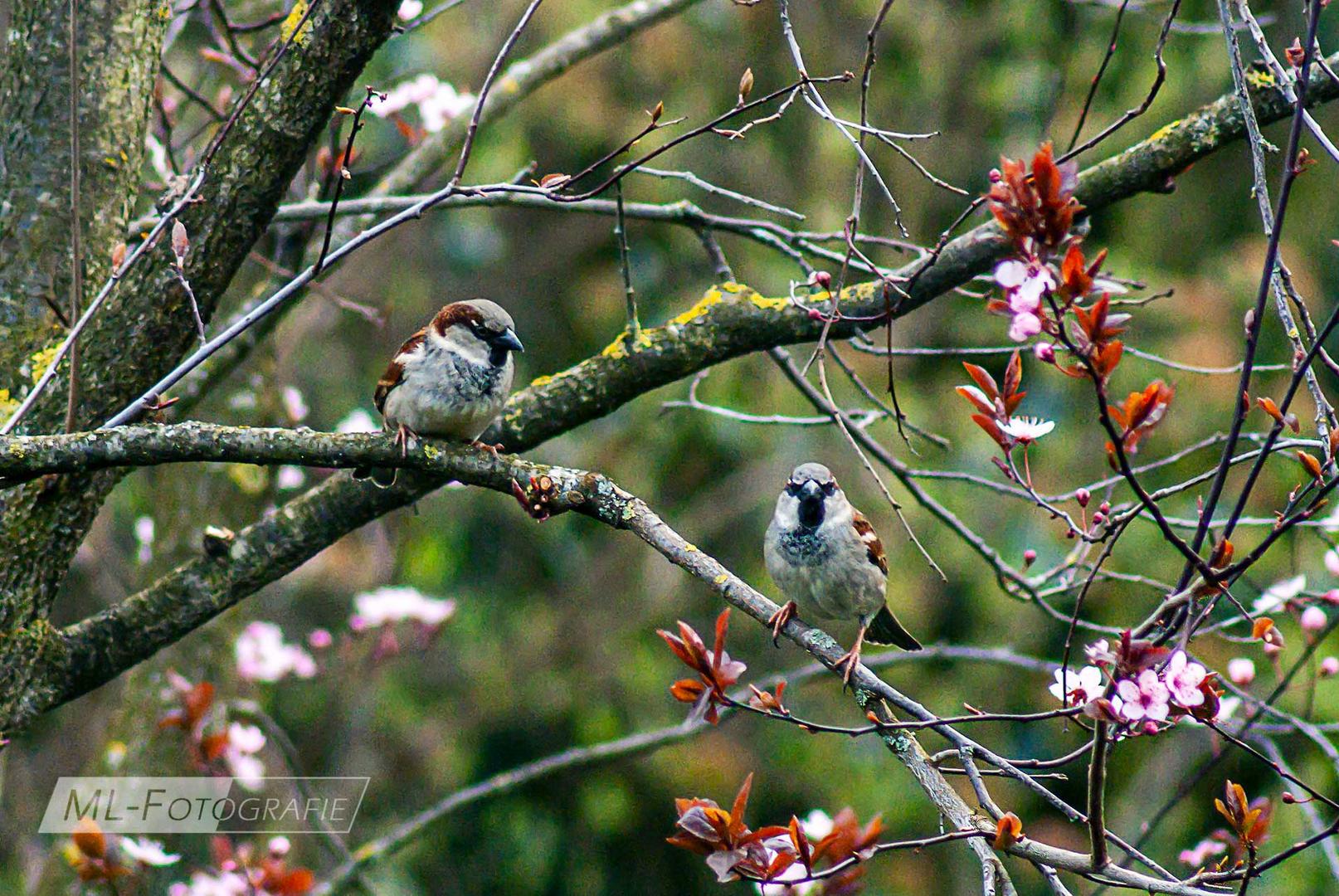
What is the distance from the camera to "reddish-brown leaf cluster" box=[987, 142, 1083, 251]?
1.59 metres

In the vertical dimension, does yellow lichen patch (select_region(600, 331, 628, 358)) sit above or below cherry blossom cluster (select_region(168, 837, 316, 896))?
above

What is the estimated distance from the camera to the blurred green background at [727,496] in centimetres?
626

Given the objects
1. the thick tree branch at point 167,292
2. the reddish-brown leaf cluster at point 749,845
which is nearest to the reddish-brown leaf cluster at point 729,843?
the reddish-brown leaf cluster at point 749,845

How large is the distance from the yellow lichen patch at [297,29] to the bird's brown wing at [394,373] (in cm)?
93

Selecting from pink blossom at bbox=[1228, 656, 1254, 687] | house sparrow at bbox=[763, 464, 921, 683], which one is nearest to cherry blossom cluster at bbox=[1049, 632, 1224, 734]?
house sparrow at bbox=[763, 464, 921, 683]

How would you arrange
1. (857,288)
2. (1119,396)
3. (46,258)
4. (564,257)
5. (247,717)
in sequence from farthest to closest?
(564,257), (1119,396), (247,717), (857,288), (46,258)

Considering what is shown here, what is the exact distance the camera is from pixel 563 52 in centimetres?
385

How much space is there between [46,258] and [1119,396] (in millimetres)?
4855

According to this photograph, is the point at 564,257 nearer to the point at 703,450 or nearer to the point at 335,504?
the point at 703,450

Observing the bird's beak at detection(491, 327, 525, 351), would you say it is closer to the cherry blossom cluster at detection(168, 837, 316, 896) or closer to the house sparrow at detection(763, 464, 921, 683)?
the house sparrow at detection(763, 464, 921, 683)

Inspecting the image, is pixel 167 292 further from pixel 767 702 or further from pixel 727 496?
pixel 727 496

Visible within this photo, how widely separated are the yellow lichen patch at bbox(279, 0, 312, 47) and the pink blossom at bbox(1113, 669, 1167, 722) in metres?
1.91

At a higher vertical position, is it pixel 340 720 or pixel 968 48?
pixel 968 48

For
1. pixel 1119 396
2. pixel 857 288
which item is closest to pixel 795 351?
pixel 1119 396
